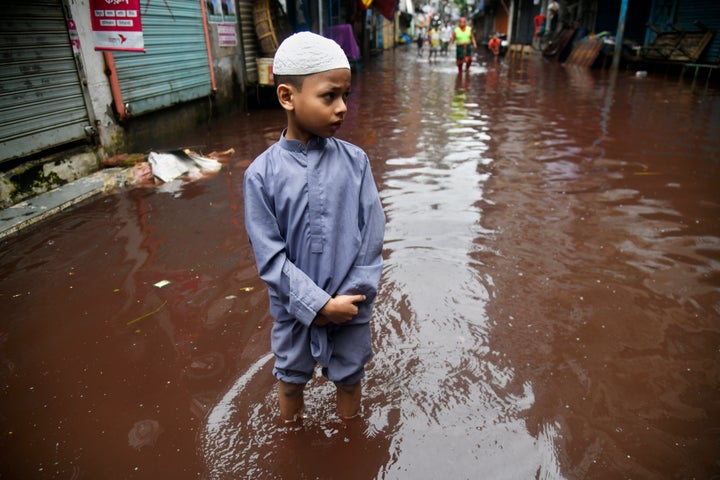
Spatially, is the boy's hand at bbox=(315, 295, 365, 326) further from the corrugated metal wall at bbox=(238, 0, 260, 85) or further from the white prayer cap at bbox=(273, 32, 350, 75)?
the corrugated metal wall at bbox=(238, 0, 260, 85)

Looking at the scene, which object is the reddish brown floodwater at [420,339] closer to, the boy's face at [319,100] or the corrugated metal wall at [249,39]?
the boy's face at [319,100]

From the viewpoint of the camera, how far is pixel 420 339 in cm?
297

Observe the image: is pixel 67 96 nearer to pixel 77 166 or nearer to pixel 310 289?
pixel 77 166

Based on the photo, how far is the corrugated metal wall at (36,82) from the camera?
197 inches

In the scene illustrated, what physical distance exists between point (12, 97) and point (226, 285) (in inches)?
139

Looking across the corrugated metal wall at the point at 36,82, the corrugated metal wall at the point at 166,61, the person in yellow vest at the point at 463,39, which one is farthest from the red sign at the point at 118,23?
the person in yellow vest at the point at 463,39

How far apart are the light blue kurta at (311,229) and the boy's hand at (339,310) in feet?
0.10

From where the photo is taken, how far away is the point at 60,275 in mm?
3756

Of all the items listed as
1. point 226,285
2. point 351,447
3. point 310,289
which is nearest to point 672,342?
point 351,447

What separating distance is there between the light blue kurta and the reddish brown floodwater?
0.77m

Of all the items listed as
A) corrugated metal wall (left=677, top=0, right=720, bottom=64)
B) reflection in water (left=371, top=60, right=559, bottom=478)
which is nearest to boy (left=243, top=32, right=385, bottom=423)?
reflection in water (left=371, top=60, right=559, bottom=478)

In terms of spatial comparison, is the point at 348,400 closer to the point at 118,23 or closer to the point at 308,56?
the point at 308,56

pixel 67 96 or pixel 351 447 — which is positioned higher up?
pixel 67 96

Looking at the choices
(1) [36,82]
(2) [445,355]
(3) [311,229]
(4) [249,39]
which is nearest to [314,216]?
(3) [311,229]
